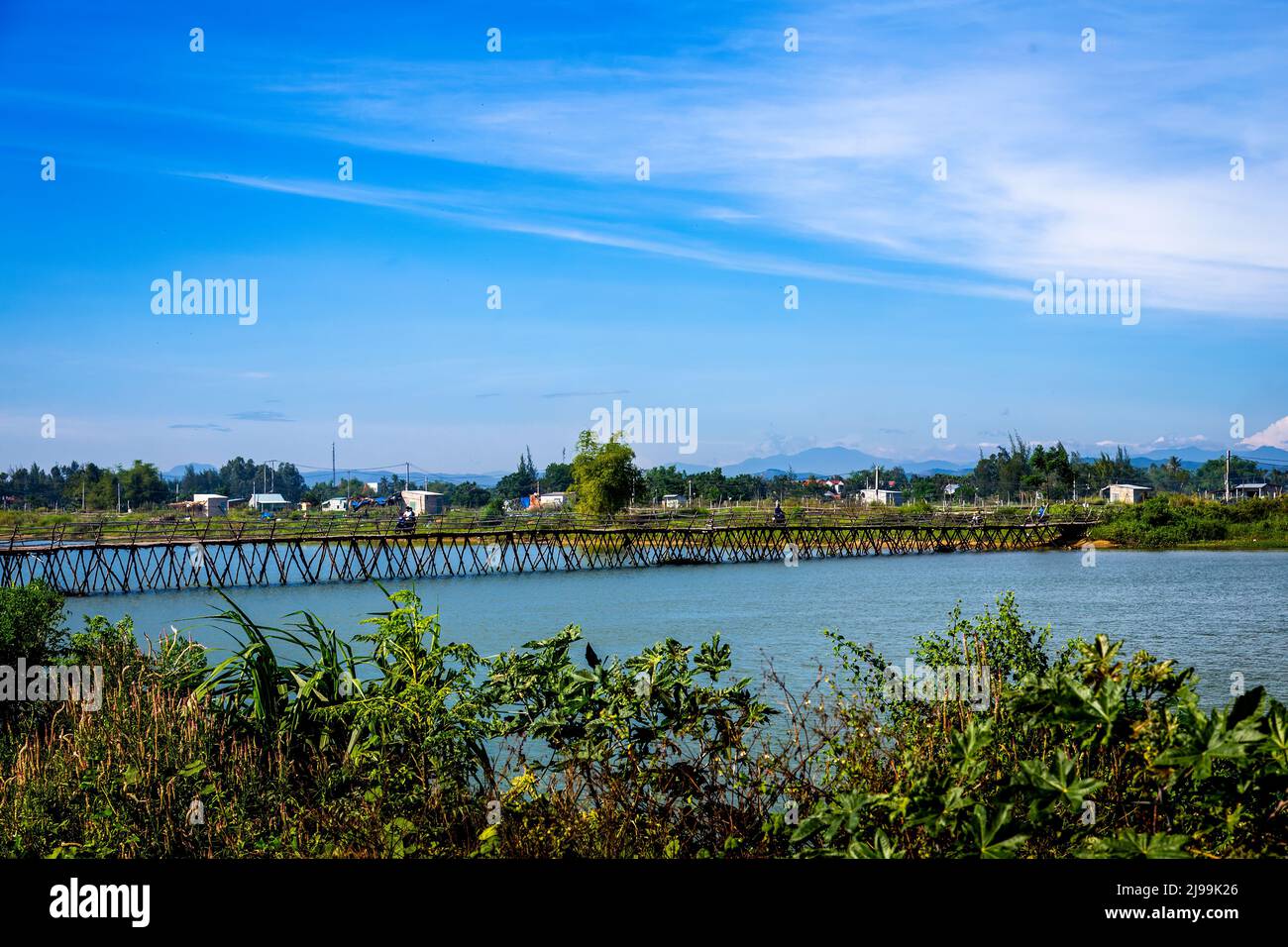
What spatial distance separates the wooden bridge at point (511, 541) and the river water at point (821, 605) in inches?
86.6

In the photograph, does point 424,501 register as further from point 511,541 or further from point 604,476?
point 511,541

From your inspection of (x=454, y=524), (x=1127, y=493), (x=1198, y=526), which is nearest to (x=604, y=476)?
(x=454, y=524)

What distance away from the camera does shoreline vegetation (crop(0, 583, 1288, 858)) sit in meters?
3.78

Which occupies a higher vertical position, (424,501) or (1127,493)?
(424,501)

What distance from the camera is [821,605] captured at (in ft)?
116

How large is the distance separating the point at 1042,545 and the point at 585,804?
231 ft

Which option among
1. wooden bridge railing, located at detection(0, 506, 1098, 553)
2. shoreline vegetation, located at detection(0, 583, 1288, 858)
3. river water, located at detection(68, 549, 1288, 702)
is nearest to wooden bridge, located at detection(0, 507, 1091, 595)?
wooden bridge railing, located at detection(0, 506, 1098, 553)

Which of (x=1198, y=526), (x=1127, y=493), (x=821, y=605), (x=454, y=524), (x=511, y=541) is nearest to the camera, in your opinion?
(x=821, y=605)

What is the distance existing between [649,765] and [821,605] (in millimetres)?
31101

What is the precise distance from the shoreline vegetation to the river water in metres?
9.90

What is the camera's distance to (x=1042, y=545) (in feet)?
232
